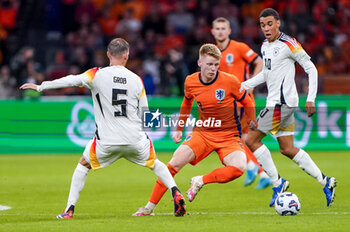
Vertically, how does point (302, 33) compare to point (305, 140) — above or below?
above

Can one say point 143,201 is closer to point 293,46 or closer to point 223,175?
point 223,175

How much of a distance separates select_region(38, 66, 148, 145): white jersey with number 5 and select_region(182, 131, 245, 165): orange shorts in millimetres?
946

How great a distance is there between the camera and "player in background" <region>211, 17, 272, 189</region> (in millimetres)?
11578

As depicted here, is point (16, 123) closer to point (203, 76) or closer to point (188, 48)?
point (188, 48)

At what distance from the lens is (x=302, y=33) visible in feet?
69.0

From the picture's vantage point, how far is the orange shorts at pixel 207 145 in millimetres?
8844

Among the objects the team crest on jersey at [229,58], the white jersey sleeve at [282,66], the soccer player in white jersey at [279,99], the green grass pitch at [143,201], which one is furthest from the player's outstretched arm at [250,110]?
the team crest on jersey at [229,58]

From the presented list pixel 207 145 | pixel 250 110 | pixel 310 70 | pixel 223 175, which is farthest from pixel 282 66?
pixel 223 175

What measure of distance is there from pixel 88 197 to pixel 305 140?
7.60 metres

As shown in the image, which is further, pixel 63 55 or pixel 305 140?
pixel 63 55

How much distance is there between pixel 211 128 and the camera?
8.99 meters

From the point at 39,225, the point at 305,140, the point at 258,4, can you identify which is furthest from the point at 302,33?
the point at 39,225

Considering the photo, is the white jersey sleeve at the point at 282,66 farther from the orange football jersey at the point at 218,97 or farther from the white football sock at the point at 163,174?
the white football sock at the point at 163,174

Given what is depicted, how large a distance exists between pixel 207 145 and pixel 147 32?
1230cm
